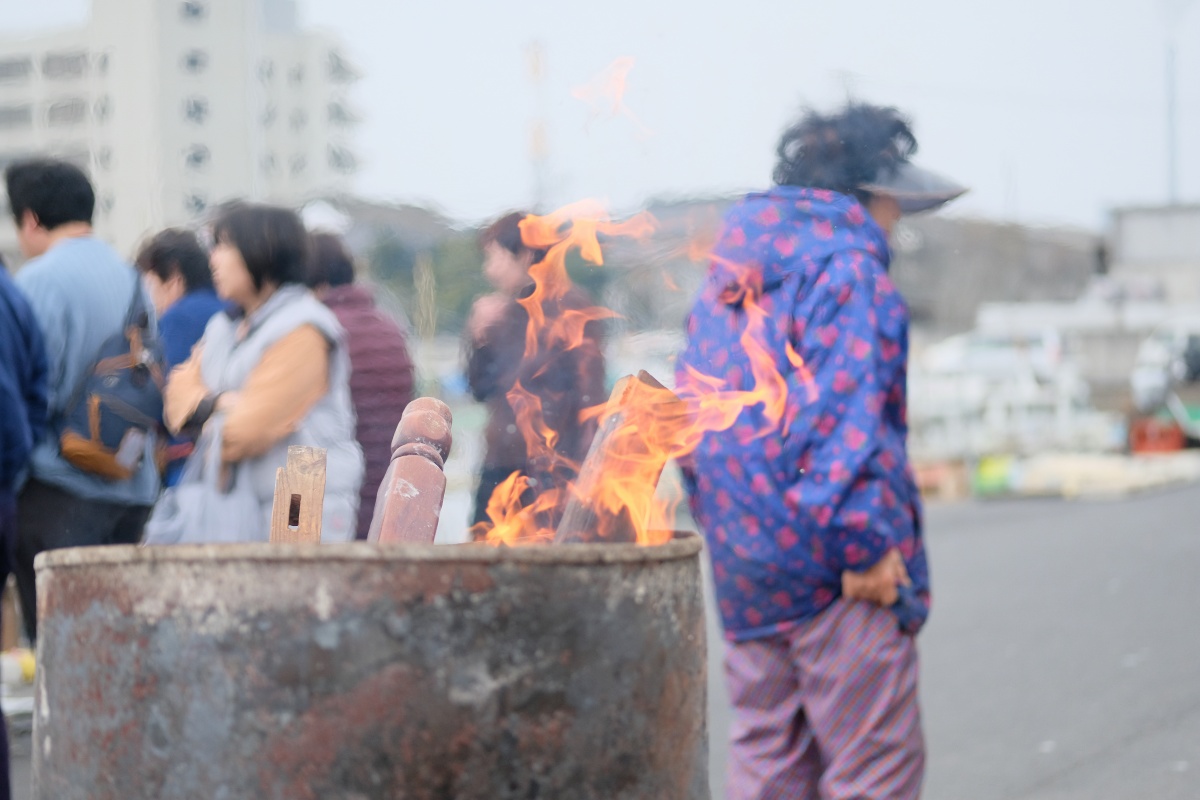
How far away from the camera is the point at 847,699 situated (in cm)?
275

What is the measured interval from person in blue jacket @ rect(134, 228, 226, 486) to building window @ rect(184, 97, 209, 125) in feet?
13.0

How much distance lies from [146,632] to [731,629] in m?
1.38

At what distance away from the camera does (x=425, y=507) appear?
7.95 ft

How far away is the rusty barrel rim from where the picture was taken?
178 centimetres

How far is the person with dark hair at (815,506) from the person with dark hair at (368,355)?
2.00 meters

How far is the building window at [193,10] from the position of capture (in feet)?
28.2

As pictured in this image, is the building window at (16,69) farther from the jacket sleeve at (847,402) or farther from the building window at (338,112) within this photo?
the jacket sleeve at (847,402)

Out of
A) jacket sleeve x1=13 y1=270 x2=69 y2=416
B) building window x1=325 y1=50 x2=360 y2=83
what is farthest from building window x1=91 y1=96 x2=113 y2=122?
jacket sleeve x1=13 y1=270 x2=69 y2=416

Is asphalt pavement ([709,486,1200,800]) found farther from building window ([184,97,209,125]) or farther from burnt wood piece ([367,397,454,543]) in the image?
building window ([184,97,209,125])

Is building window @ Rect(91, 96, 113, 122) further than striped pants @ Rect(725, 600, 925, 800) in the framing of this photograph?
Yes

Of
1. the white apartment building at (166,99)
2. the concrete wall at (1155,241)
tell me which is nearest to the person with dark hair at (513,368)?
the white apartment building at (166,99)

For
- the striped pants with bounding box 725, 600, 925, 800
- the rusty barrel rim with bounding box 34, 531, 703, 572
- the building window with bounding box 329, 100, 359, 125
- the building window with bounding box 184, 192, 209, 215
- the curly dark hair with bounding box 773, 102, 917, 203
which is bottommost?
the striped pants with bounding box 725, 600, 925, 800

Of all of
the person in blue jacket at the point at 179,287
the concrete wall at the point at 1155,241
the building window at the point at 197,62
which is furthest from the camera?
the concrete wall at the point at 1155,241

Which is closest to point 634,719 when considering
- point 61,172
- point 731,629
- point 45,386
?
point 731,629
